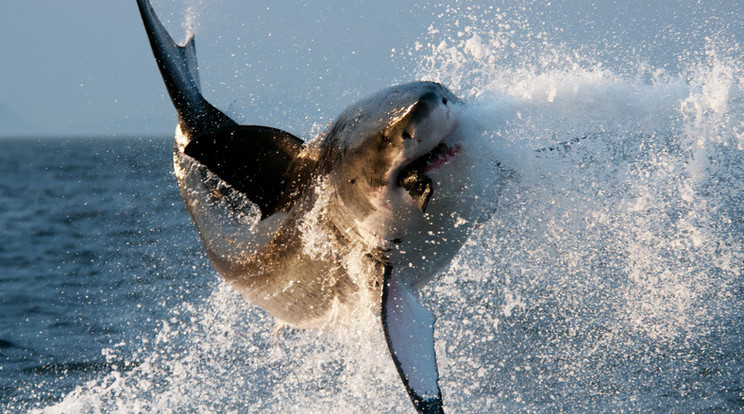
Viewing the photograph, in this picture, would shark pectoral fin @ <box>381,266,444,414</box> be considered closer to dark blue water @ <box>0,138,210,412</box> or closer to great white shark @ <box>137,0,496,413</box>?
great white shark @ <box>137,0,496,413</box>

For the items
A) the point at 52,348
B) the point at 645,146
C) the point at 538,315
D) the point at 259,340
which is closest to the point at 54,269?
the point at 52,348

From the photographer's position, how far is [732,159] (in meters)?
5.30

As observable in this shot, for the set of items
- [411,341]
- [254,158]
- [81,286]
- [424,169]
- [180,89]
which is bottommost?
[81,286]

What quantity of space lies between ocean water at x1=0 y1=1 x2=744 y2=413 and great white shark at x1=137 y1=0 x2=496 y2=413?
0.36m

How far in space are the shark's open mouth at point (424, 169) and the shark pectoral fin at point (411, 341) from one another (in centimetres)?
77

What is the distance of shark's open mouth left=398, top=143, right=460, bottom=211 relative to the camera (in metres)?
3.53

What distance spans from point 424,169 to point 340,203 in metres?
0.78

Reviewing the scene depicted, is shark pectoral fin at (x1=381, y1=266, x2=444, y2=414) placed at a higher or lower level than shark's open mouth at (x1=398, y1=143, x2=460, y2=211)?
lower

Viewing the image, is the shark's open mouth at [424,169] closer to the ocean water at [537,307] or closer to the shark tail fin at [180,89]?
the ocean water at [537,307]

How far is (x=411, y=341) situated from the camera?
13.1ft

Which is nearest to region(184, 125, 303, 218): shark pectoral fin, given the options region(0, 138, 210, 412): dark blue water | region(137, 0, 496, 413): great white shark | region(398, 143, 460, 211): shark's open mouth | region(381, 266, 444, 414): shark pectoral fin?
region(137, 0, 496, 413): great white shark

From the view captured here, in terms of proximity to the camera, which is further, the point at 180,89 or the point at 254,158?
the point at 180,89

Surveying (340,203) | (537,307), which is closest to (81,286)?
(537,307)

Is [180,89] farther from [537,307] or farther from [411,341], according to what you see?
[537,307]
